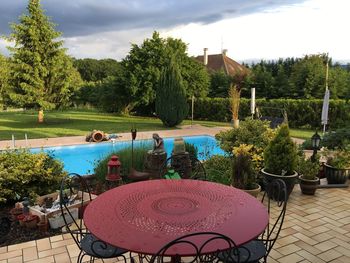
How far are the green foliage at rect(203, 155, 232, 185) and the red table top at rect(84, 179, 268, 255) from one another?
7.28ft

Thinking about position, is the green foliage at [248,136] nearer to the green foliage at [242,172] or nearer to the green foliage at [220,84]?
the green foliage at [242,172]

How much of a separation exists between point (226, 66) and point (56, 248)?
27.2 meters

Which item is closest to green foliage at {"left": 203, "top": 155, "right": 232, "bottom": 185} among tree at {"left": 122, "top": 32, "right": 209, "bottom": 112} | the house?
tree at {"left": 122, "top": 32, "right": 209, "bottom": 112}

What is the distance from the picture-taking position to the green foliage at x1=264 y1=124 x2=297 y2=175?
4.46 meters

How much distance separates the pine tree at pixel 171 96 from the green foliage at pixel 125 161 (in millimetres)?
7702

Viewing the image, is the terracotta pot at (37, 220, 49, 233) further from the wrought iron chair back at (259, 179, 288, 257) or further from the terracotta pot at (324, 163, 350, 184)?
the terracotta pot at (324, 163, 350, 184)

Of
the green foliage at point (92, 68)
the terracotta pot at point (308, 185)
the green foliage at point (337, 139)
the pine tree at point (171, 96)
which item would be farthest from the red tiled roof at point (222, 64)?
the terracotta pot at point (308, 185)

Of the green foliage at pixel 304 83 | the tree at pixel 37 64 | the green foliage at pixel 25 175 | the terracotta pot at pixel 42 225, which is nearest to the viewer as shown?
the terracotta pot at pixel 42 225

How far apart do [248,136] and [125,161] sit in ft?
7.97

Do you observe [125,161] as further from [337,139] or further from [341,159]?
[337,139]

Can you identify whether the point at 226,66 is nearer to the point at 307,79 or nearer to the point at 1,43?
the point at 307,79

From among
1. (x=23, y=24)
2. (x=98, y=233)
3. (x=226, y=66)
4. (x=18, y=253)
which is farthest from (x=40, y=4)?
(x=226, y=66)

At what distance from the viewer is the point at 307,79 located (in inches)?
718

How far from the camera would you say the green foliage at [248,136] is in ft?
18.0
